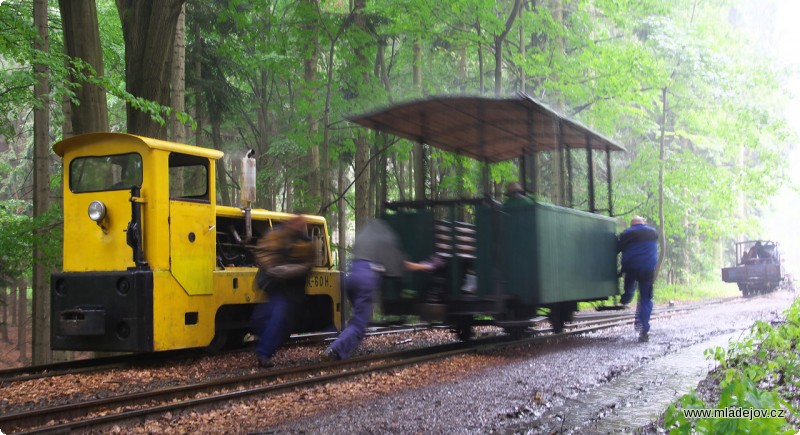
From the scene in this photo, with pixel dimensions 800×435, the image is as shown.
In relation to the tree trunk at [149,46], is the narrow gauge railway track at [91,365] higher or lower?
lower

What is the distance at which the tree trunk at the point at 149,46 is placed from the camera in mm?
11078

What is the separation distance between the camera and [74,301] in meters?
7.99

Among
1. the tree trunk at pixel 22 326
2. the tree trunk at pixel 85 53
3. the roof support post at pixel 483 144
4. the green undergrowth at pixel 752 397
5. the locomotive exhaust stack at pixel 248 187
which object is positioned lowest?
the tree trunk at pixel 22 326

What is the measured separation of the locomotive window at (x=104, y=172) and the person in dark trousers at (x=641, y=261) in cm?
761

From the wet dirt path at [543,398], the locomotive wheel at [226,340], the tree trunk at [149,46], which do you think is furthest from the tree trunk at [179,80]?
the wet dirt path at [543,398]

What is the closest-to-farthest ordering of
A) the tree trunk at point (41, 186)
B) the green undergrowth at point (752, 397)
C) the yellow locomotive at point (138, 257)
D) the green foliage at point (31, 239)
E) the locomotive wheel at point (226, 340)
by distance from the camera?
the green undergrowth at point (752, 397) < the yellow locomotive at point (138, 257) < the locomotive wheel at point (226, 340) < the green foliage at point (31, 239) < the tree trunk at point (41, 186)

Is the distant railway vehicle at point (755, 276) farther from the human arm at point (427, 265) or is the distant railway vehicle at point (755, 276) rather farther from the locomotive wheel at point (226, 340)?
the locomotive wheel at point (226, 340)

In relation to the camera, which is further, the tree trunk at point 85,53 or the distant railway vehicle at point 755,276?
the distant railway vehicle at point 755,276

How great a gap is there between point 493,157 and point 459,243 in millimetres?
2547

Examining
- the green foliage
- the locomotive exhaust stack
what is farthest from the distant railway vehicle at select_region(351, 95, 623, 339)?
the green foliage

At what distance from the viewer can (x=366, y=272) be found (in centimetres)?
809

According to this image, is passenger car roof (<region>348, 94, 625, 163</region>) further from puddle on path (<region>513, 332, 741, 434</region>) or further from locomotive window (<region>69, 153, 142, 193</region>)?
puddle on path (<region>513, 332, 741, 434</region>)

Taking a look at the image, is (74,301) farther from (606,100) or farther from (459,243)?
(606,100)

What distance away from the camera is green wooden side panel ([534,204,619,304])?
9.34m
